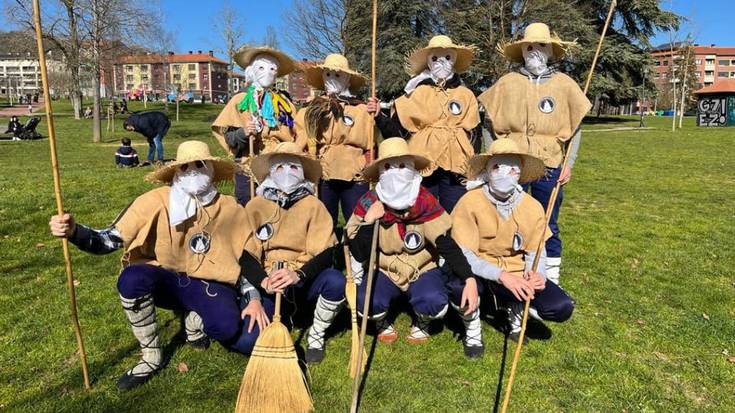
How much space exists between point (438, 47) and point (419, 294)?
2.15 meters

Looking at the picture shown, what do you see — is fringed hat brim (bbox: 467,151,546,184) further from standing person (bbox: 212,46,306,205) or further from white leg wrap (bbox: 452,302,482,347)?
standing person (bbox: 212,46,306,205)

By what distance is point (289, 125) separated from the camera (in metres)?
4.72

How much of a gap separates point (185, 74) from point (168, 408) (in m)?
115

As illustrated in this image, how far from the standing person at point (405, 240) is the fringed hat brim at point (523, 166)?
37 cm

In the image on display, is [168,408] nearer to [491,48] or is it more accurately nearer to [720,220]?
[720,220]

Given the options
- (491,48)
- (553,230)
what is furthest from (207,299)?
(491,48)

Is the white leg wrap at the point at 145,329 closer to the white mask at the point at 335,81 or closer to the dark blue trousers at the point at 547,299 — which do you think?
the dark blue trousers at the point at 547,299

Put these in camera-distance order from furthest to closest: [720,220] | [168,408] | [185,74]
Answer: [185,74] < [720,220] < [168,408]

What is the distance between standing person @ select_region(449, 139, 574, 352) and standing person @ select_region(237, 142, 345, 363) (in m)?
0.97

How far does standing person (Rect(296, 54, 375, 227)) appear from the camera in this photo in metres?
4.59

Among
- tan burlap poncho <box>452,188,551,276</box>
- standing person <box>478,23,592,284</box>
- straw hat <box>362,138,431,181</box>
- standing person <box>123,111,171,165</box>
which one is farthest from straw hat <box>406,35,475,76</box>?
standing person <box>123,111,171,165</box>

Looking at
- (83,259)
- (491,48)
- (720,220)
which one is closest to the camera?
(83,259)

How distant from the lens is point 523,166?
4.05 meters

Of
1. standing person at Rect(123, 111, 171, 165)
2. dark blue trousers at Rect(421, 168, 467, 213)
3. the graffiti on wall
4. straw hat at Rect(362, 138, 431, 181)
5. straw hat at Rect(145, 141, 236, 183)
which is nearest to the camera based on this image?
straw hat at Rect(145, 141, 236, 183)
